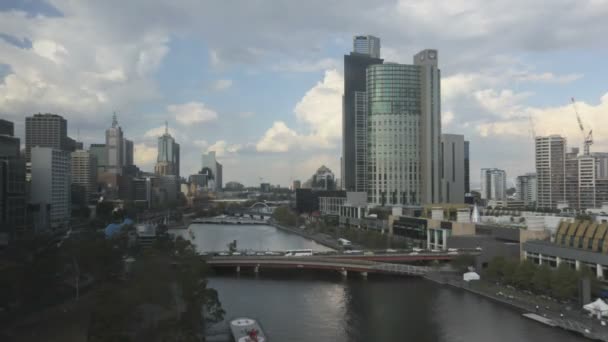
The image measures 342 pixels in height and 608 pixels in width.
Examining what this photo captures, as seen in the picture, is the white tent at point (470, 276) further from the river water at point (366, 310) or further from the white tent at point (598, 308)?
the white tent at point (598, 308)

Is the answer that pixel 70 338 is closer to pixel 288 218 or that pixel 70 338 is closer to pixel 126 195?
pixel 288 218

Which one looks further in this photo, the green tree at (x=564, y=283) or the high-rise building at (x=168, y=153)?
the high-rise building at (x=168, y=153)

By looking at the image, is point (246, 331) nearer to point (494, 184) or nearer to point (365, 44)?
point (365, 44)

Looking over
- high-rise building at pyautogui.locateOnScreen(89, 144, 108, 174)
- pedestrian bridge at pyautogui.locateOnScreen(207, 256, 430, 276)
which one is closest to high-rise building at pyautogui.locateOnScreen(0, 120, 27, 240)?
pedestrian bridge at pyautogui.locateOnScreen(207, 256, 430, 276)

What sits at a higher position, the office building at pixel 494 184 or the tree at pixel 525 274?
the office building at pixel 494 184

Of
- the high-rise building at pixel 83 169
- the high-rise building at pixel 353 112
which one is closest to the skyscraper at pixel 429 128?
the high-rise building at pixel 353 112

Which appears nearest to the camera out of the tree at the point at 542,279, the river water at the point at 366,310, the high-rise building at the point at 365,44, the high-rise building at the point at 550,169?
the river water at the point at 366,310

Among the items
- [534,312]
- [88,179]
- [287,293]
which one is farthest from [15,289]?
[88,179]
